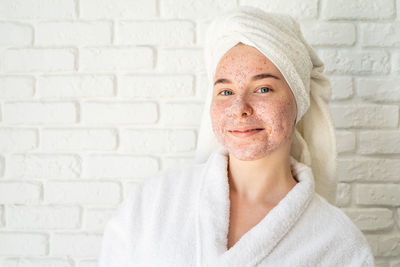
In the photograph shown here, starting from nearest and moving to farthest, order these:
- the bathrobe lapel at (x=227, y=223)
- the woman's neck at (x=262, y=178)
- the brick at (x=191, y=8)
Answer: the bathrobe lapel at (x=227, y=223) < the woman's neck at (x=262, y=178) < the brick at (x=191, y=8)

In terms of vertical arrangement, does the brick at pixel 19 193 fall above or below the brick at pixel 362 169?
below

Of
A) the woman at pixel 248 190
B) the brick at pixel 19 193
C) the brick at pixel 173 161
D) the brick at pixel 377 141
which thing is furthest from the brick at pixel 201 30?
the brick at pixel 19 193

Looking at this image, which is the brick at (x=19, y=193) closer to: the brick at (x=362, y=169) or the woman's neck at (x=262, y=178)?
the woman's neck at (x=262, y=178)

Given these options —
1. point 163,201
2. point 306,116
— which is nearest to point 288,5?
point 306,116

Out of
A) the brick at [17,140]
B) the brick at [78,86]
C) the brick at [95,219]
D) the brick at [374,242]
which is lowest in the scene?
the brick at [374,242]

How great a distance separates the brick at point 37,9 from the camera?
47.9 inches

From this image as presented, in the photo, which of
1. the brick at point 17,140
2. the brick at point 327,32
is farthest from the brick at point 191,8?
the brick at point 17,140

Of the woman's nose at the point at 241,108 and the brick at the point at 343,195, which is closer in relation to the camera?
the woman's nose at the point at 241,108

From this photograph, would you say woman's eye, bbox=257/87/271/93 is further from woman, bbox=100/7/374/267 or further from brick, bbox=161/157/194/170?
brick, bbox=161/157/194/170

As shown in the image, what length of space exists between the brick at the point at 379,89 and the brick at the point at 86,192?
845 mm

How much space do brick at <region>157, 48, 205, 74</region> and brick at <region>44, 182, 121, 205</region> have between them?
0.42 m

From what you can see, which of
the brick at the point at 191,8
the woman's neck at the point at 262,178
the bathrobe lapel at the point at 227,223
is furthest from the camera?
the brick at the point at 191,8

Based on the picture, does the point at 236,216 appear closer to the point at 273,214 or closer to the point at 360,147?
the point at 273,214

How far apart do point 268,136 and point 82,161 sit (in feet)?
2.13
